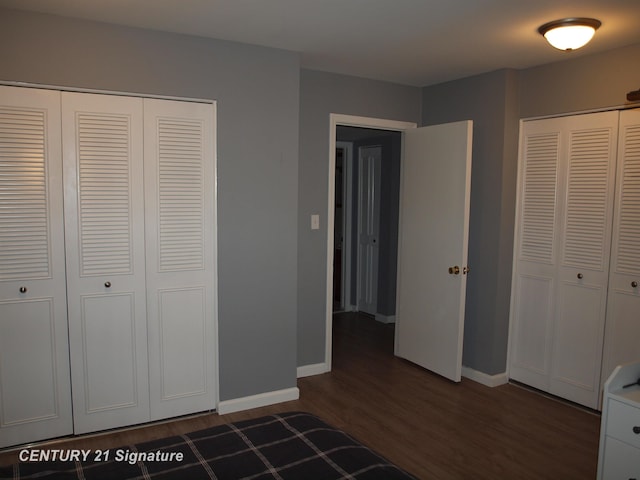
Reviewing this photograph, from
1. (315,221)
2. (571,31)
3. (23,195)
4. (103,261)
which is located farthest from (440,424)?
(23,195)

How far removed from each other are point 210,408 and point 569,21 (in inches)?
127

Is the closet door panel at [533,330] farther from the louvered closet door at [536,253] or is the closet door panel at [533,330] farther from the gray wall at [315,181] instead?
the gray wall at [315,181]

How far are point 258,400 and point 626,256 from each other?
2.68 metres

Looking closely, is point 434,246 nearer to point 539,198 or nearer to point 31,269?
point 539,198

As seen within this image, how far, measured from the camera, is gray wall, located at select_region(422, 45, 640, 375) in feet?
12.0

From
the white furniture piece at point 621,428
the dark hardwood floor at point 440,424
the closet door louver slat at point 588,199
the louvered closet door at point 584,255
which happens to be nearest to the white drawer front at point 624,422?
the white furniture piece at point 621,428

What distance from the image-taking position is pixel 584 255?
137 inches

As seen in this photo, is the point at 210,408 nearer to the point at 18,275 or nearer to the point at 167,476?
the point at 18,275

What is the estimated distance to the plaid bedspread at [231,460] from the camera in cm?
164

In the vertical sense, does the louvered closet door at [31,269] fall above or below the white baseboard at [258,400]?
above

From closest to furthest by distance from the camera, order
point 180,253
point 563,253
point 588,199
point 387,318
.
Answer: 1. point 180,253
2. point 588,199
3. point 563,253
4. point 387,318

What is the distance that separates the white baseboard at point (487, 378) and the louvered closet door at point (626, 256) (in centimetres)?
85

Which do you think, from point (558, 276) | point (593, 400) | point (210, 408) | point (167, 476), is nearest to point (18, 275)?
point (210, 408)

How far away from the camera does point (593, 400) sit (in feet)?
11.4
